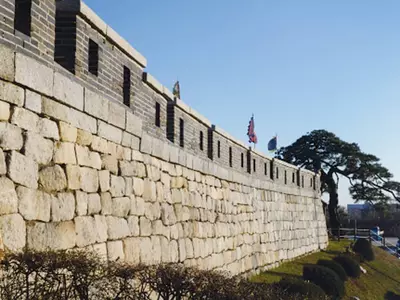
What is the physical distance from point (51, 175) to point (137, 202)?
2.23 meters

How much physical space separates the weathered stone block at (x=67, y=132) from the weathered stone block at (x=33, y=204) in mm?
668

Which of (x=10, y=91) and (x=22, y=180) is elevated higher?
(x=10, y=91)

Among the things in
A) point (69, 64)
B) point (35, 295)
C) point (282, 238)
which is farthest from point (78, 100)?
point (282, 238)

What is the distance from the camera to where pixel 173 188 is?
9.16m

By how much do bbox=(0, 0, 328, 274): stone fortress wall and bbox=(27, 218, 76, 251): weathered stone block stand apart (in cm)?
1

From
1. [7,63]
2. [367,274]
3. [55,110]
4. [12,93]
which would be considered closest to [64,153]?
[55,110]

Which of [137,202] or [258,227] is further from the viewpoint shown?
[258,227]

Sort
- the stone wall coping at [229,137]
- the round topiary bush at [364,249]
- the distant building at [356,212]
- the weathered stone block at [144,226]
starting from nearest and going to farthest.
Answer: the weathered stone block at [144,226], the stone wall coping at [229,137], the round topiary bush at [364,249], the distant building at [356,212]

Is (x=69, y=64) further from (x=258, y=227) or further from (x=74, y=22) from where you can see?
(x=258, y=227)

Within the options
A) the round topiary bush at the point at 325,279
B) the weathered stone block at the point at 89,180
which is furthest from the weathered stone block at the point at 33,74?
the round topiary bush at the point at 325,279

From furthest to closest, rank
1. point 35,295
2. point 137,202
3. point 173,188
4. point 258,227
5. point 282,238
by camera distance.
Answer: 1. point 282,238
2. point 258,227
3. point 173,188
4. point 137,202
5. point 35,295

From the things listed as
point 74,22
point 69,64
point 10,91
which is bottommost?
point 10,91

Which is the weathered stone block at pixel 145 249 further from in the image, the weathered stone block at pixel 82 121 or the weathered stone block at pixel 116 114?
the weathered stone block at pixel 82 121

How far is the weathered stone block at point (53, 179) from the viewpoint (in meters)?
5.42
